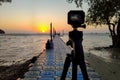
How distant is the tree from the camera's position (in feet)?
109

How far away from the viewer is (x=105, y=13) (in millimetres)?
34656

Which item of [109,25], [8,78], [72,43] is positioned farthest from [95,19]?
[72,43]

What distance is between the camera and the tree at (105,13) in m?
33.2

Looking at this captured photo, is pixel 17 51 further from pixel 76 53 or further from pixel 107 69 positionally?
pixel 76 53

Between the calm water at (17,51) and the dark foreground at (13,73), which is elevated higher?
the dark foreground at (13,73)

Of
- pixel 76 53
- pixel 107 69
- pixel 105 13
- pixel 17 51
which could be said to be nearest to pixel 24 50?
pixel 17 51

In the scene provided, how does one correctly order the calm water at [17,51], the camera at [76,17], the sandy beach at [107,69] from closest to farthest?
the camera at [76,17]
the sandy beach at [107,69]
the calm water at [17,51]

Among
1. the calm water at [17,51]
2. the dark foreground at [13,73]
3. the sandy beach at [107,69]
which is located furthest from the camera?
the calm water at [17,51]

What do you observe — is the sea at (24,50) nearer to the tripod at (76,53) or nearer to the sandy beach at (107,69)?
the sandy beach at (107,69)

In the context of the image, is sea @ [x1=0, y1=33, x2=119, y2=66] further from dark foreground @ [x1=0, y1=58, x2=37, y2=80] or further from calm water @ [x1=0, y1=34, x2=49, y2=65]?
dark foreground @ [x1=0, y1=58, x2=37, y2=80]

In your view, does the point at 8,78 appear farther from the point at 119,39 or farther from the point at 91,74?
the point at 119,39

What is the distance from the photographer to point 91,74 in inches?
434

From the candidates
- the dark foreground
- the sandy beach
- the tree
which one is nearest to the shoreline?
the dark foreground

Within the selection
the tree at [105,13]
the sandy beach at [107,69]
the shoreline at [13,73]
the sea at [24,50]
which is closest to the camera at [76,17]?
the shoreline at [13,73]
